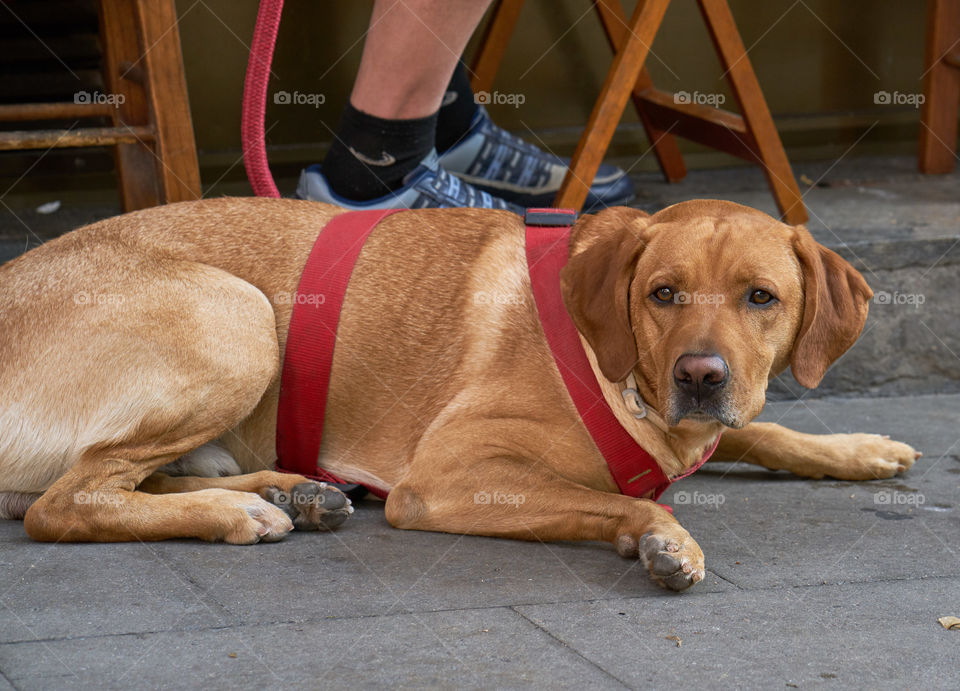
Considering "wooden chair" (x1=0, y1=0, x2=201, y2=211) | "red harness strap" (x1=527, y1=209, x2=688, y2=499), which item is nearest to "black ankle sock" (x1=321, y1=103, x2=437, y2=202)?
"wooden chair" (x1=0, y1=0, x2=201, y2=211)

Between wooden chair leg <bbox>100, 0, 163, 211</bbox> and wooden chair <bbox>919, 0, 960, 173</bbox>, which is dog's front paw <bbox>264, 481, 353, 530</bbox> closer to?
wooden chair leg <bbox>100, 0, 163, 211</bbox>

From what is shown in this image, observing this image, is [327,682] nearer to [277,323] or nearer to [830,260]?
[277,323]

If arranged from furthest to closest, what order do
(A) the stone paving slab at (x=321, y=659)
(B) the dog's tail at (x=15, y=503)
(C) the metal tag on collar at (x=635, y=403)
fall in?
(B) the dog's tail at (x=15, y=503) → (C) the metal tag on collar at (x=635, y=403) → (A) the stone paving slab at (x=321, y=659)

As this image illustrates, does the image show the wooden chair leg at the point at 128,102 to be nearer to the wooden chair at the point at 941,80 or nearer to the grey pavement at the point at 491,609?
the grey pavement at the point at 491,609

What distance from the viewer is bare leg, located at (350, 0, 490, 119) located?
3697mm

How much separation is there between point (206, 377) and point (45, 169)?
2922mm

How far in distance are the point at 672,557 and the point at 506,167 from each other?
8.41ft

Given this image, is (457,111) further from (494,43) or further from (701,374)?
(701,374)

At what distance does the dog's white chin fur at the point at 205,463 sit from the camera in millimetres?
3080

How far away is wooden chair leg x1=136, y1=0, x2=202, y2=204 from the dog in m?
0.57

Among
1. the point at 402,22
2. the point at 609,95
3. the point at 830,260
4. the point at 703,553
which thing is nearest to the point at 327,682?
the point at 703,553

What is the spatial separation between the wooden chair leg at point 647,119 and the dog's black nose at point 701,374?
2.97m

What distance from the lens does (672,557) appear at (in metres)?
2.42

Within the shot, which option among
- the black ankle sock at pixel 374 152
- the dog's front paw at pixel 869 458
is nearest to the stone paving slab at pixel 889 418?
the dog's front paw at pixel 869 458
